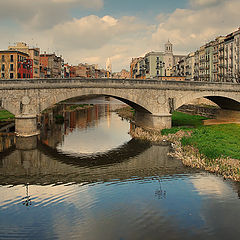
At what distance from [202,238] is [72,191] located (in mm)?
9125

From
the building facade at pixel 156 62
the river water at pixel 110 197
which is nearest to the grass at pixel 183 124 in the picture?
the river water at pixel 110 197

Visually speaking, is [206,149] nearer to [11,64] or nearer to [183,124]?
[183,124]

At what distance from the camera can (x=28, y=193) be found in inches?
756

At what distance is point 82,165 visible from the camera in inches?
1038

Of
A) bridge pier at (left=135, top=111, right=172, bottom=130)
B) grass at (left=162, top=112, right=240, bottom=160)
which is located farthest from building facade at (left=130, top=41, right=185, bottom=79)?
grass at (left=162, top=112, right=240, bottom=160)

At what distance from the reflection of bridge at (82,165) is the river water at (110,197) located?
0.08 m

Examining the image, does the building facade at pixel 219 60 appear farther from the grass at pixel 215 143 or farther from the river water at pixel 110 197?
the river water at pixel 110 197

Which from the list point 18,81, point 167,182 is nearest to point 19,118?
point 18,81

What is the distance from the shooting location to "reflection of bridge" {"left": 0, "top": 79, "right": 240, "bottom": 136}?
37156 millimetres

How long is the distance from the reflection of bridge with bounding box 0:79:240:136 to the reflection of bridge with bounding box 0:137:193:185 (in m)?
6.28

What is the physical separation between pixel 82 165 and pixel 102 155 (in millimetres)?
3873

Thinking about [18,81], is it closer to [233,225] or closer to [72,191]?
[72,191]

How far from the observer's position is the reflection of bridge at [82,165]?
22.6 metres

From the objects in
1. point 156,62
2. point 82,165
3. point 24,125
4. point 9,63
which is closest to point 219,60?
point 156,62
